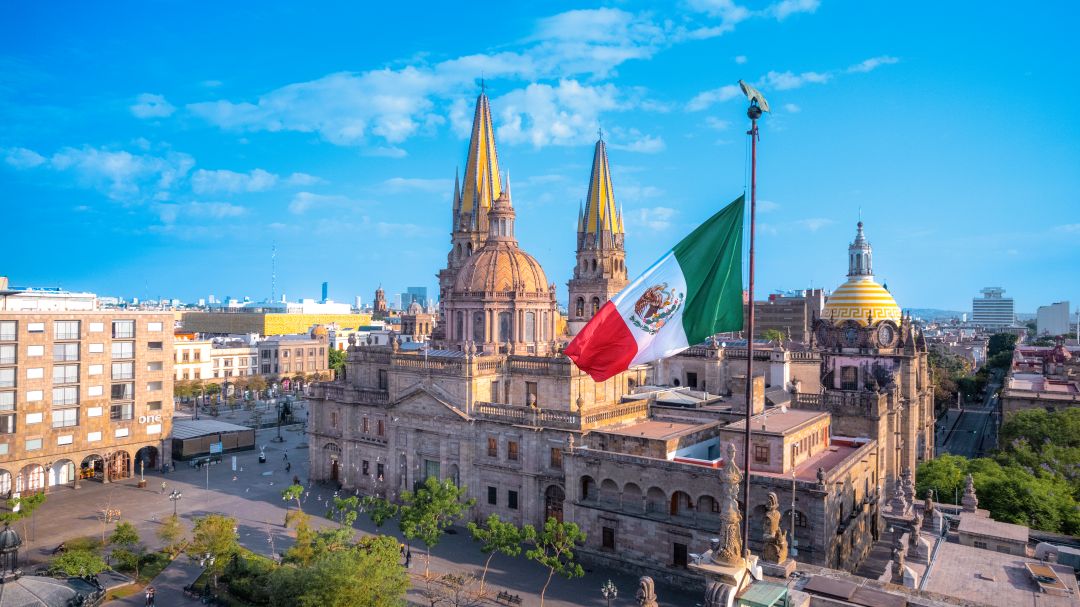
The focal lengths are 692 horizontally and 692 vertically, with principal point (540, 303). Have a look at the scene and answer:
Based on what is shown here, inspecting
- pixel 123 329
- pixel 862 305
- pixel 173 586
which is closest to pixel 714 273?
pixel 173 586

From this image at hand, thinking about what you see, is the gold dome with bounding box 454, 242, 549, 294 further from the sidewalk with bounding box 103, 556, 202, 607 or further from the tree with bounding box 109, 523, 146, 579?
the tree with bounding box 109, 523, 146, 579

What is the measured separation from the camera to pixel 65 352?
183 feet

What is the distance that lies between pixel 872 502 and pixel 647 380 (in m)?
23.3

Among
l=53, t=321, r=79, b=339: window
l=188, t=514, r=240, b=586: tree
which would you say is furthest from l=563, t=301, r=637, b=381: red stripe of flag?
l=53, t=321, r=79, b=339: window

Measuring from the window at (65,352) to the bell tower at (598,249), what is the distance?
49308 millimetres

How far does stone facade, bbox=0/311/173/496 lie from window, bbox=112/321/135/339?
0.08 metres

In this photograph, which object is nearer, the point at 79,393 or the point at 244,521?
the point at 244,521

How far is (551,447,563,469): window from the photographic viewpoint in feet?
139

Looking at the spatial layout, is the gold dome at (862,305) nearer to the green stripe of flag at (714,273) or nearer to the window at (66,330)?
the green stripe of flag at (714,273)

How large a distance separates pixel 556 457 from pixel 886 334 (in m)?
30.1

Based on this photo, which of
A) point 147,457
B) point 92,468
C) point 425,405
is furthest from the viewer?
point 147,457

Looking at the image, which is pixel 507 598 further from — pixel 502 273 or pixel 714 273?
pixel 502 273

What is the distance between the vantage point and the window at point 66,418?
55031 mm

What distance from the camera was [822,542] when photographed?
102 ft
